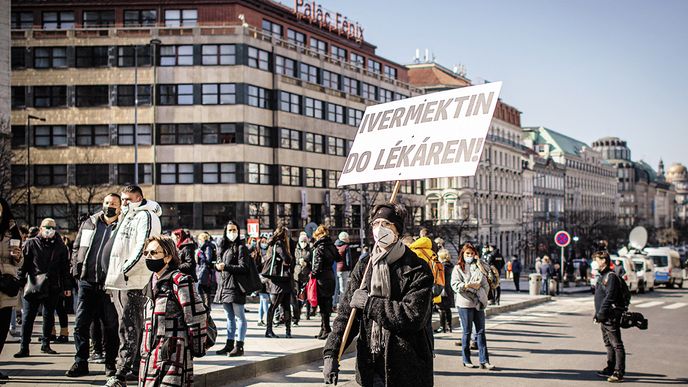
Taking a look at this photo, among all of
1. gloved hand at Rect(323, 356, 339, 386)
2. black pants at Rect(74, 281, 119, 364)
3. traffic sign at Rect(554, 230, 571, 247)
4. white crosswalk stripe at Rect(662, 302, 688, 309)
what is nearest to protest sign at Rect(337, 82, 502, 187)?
gloved hand at Rect(323, 356, 339, 386)

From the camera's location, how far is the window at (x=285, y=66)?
180 ft

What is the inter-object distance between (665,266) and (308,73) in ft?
99.3

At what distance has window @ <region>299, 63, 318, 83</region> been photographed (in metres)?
57.5

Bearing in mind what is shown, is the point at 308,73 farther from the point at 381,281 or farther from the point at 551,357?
the point at 381,281

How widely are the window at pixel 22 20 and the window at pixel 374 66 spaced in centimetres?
2869

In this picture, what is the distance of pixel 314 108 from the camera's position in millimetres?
58906

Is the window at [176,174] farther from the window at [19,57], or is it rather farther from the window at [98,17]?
the window at [19,57]

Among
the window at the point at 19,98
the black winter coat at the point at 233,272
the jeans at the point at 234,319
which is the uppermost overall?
the window at the point at 19,98

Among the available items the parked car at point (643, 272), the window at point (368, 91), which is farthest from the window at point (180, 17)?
the parked car at point (643, 272)

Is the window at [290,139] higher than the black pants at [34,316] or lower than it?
higher

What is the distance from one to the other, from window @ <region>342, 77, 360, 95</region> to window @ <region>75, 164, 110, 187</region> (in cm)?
2101

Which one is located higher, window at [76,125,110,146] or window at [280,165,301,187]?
window at [76,125,110,146]

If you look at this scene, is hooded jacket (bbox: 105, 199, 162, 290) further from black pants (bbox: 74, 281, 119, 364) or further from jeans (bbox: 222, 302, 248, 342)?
jeans (bbox: 222, 302, 248, 342)

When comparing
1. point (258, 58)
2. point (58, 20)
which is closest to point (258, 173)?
point (258, 58)
